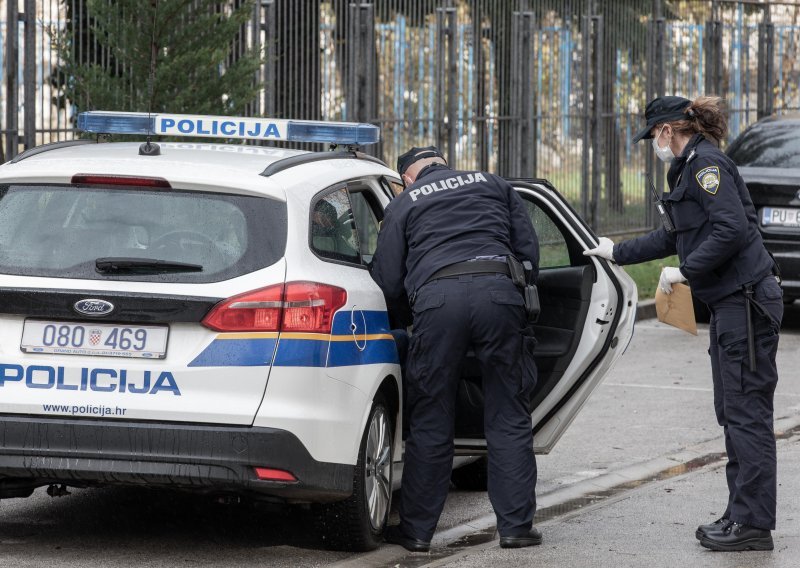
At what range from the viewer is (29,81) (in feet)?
40.1

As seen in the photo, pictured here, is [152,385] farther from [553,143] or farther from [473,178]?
[553,143]

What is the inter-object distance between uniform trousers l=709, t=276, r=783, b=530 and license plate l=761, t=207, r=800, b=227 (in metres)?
7.11

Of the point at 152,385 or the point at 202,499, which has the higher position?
the point at 152,385

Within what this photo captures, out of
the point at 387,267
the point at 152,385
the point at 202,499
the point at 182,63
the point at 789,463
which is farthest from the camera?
the point at 182,63

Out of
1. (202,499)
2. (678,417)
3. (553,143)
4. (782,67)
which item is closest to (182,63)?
(678,417)

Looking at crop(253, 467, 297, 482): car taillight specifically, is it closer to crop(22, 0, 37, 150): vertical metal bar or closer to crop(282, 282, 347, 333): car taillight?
crop(282, 282, 347, 333): car taillight

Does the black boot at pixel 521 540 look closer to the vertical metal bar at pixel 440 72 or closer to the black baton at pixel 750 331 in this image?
the black baton at pixel 750 331

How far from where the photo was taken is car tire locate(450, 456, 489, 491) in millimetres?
7168

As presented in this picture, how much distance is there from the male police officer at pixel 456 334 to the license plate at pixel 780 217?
7.26 m

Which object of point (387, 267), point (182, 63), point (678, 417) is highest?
point (182, 63)

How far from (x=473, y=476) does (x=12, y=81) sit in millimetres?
6531

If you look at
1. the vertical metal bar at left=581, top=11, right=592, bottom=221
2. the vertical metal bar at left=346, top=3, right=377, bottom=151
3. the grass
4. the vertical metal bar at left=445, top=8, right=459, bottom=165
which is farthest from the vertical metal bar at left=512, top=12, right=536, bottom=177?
the vertical metal bar at left=346, top=3, right=377, bottom=151

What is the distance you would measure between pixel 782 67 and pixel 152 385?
72.2 ft

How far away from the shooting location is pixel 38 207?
5430 millimetres
